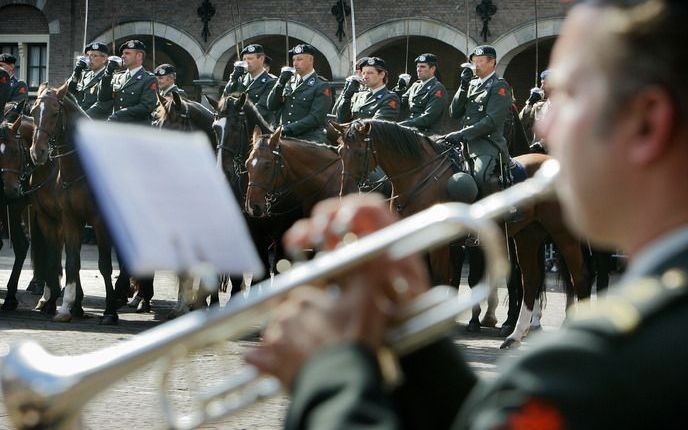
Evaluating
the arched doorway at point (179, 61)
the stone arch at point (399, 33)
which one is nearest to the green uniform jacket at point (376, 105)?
the stone arch at point (399, 33)

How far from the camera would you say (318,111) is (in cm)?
1320

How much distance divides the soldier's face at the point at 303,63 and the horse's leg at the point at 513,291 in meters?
3.17

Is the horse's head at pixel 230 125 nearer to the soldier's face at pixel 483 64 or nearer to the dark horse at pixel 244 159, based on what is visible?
the dark horse at pixel 244 159

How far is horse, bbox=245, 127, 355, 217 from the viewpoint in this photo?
37.4 ft

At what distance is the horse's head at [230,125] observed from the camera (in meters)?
11.9

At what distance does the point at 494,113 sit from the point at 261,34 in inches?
680

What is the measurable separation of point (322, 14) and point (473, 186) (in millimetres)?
17470

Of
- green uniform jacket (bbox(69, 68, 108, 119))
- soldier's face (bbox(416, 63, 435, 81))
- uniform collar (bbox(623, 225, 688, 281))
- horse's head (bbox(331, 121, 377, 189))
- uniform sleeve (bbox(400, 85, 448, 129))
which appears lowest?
uniform collar (bbox(623, 225, 688, 281))

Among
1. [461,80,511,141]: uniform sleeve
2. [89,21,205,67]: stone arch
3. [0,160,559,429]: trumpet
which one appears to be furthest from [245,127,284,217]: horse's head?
[89,21,205,67]: stone arch

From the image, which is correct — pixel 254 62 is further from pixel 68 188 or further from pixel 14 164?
pixel 68 188

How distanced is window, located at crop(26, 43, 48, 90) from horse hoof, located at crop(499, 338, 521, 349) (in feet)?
72.5

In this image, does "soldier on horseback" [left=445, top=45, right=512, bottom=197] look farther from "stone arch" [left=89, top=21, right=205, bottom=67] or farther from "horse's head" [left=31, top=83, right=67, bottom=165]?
"stone arch" [left=89, top=21, right=205, bottom=67]

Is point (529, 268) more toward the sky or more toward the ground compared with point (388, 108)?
more toward the ground

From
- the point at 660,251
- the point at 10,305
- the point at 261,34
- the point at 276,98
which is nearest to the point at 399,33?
the point at 261,34
